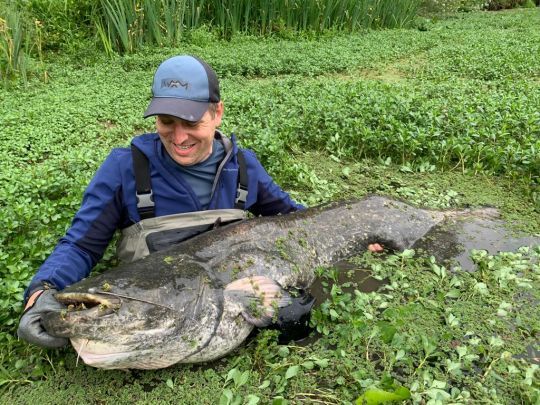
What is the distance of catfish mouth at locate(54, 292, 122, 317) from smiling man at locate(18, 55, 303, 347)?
25 cm

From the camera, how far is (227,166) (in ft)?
10.9

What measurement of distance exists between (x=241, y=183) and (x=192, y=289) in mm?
925

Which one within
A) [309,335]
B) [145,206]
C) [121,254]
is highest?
[145,206]

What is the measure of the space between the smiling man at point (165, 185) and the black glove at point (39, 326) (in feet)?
0.49

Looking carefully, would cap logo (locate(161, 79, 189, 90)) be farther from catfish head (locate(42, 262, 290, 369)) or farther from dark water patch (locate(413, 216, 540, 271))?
dark water patch (locate(413, 216, 540, 271))

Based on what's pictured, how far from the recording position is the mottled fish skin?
7.82ft

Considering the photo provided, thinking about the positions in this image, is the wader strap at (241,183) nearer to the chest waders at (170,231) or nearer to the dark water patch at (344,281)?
the chest waders at (170,231)

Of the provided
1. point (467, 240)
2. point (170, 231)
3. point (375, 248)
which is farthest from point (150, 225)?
point (467, 240)

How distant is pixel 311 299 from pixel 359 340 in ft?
1.38

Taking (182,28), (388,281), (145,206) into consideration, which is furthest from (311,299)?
(182,28)

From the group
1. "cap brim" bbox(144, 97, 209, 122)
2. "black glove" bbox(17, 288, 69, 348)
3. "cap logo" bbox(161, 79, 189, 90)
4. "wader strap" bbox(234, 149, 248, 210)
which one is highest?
"cap logo" bbox(161, 79, 189, 90)

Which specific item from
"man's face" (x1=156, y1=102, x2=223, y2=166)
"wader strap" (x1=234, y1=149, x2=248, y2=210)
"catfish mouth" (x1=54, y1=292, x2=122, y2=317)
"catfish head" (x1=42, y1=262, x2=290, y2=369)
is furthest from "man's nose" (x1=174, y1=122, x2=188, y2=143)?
"catfish mouth" (x1=54, y1=292, x2=122, y2=317)

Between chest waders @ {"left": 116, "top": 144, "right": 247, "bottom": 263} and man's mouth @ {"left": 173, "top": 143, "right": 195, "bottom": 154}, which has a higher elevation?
man's mouth @ {"left": 173, "top": 143, "right": 195, "bottom": 154}

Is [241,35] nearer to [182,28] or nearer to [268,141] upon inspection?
[182,28]
